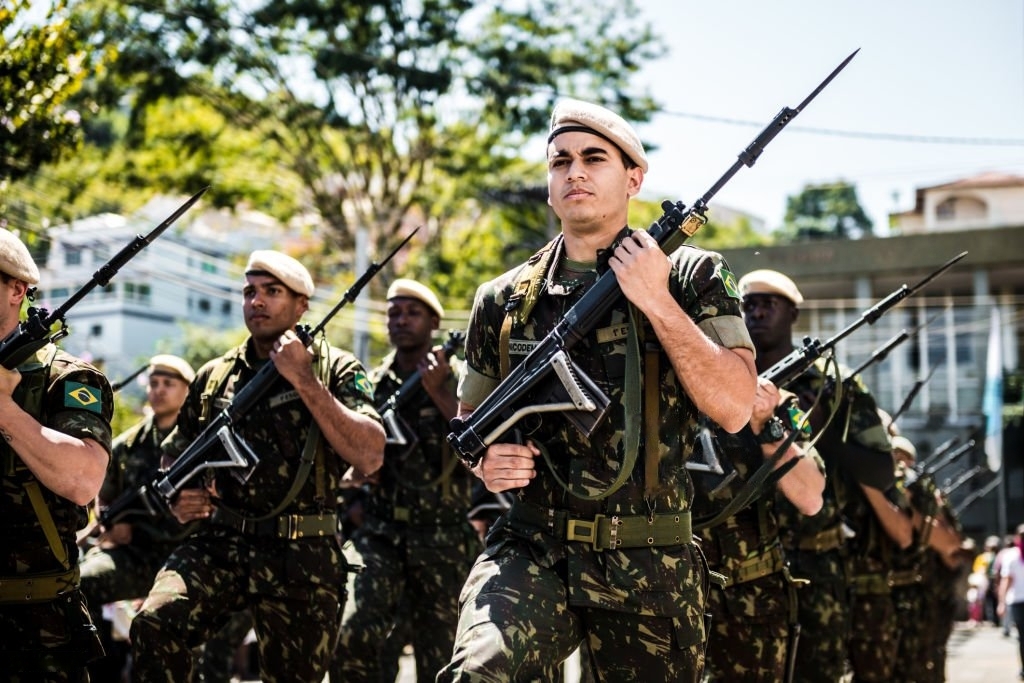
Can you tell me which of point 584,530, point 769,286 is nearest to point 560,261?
point 584,530

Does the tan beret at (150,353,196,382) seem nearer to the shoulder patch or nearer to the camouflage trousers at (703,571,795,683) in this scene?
the shoulder patch

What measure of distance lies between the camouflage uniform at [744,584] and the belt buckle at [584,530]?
214cm

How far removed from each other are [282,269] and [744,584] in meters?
2.87

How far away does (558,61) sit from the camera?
2473 centimetres

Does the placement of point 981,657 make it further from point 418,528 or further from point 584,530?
point 584,530

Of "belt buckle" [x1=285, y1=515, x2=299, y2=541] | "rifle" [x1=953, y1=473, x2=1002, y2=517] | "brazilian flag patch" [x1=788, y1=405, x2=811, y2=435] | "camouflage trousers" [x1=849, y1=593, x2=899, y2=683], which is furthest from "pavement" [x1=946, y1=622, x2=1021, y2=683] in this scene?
"belt buckle" [x1=285, y1=515, x2=299, y2=541]

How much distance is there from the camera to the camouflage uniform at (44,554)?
4906 mm

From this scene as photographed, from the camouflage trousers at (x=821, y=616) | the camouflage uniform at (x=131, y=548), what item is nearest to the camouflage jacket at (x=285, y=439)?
the camouflage uniform at (x=131, y=548)

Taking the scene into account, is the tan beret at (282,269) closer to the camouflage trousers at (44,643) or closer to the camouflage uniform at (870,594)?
the camouflage trousers at (44,643)

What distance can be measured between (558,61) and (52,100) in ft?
58.3

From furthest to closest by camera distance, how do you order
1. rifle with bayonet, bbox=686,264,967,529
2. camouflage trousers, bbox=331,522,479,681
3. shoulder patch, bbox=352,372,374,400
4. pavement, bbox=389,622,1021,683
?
pavement, bbox=389,622,1021,683, camouflage trousers, bbox=331,522,479,681, shoulder patch, bbox=352,372,374,400, rifle with bayonet, bbox=686,264,967,529

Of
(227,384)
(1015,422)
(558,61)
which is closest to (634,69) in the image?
(558,61)

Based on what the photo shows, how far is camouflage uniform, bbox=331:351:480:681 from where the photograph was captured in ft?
25.5

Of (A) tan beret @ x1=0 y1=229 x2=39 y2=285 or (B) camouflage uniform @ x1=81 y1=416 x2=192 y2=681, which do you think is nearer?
(A) tan beret @ x1=0 y1=229 x2=39 y2=285
